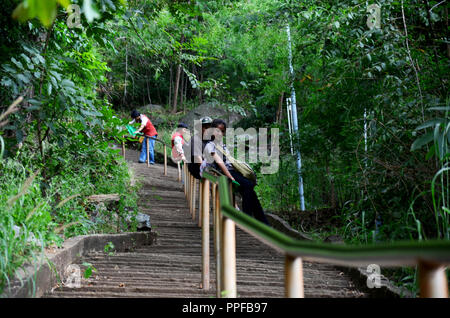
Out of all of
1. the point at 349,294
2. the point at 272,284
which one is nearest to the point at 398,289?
the point at 349,294

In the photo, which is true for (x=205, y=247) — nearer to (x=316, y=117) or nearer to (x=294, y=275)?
(x=294, y=275)

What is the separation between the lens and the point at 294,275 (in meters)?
1.94

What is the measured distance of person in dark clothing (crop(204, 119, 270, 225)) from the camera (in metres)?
6.43

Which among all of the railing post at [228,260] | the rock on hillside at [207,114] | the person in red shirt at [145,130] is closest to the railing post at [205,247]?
the railing post at [228,260]

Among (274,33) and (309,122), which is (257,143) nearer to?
(274,33)

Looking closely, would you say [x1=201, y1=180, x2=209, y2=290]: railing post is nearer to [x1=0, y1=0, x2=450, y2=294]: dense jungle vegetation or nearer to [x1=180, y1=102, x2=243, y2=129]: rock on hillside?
[x1=0, y1=0, x2=450, y2=294]: dense jungle vegetation

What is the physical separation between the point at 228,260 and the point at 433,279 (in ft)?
4.90

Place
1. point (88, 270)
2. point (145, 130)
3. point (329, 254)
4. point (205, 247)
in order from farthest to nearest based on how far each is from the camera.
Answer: point (145, 130) < point (88, 270) < point (205, 247) < point (329, 254)

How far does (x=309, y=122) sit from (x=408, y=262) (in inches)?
341

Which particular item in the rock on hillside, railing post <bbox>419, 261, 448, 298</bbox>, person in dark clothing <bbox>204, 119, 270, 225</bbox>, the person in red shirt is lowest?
railing post <bbox>419, 261, 448, 298</bbox>

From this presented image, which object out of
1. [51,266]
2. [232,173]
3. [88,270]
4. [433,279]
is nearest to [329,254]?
[433,279]

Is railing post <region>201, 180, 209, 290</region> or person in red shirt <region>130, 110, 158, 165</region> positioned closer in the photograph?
railing post <region>201, 180, 209, 290</region>

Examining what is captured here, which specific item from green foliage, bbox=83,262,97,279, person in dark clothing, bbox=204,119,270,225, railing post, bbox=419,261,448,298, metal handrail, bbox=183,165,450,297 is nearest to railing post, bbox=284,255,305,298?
metal handrail, bbox=183,165,450,297

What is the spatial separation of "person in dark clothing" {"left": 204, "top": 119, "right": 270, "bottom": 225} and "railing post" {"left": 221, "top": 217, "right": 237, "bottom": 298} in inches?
141
